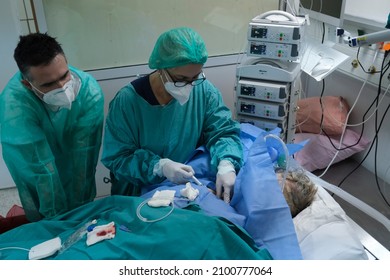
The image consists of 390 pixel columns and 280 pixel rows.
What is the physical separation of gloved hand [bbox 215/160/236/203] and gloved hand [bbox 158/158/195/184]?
12cm

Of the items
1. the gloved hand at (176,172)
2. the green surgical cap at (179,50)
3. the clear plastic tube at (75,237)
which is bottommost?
the clear plastic tube at (75,237)

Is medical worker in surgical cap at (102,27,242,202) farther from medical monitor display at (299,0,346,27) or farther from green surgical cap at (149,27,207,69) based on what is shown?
medical monitor display at (299,0,346,27)

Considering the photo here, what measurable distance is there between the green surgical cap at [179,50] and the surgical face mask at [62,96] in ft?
1.22

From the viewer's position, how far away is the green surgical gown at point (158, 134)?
4.93 ft

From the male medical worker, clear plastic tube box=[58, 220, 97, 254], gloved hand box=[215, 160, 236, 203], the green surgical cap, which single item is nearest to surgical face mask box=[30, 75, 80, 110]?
the male medical worker

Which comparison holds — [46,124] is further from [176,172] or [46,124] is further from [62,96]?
[176,172]

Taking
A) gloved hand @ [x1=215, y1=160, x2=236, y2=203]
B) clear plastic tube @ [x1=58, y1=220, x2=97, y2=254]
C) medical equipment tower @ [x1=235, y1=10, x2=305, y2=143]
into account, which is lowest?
clear plastic tube @ [x1=58, y1=220, x2=97, y2=254]

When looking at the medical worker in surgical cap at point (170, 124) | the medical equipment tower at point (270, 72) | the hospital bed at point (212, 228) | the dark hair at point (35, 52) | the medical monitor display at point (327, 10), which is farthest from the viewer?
the medical monitor display at point (327, 10)

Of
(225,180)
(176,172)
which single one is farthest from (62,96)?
(225,180)

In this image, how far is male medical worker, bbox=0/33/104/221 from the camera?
1.34m

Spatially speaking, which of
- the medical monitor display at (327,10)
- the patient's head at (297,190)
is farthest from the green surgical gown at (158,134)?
the medical monitor display at (327,10)

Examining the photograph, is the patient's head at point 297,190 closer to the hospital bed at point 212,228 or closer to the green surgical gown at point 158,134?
the hospital bed at point 212,228

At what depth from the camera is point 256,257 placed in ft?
3.61

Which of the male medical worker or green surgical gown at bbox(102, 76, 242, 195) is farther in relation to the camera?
green surgical gown at bbox(102, 76, 242, 195)
